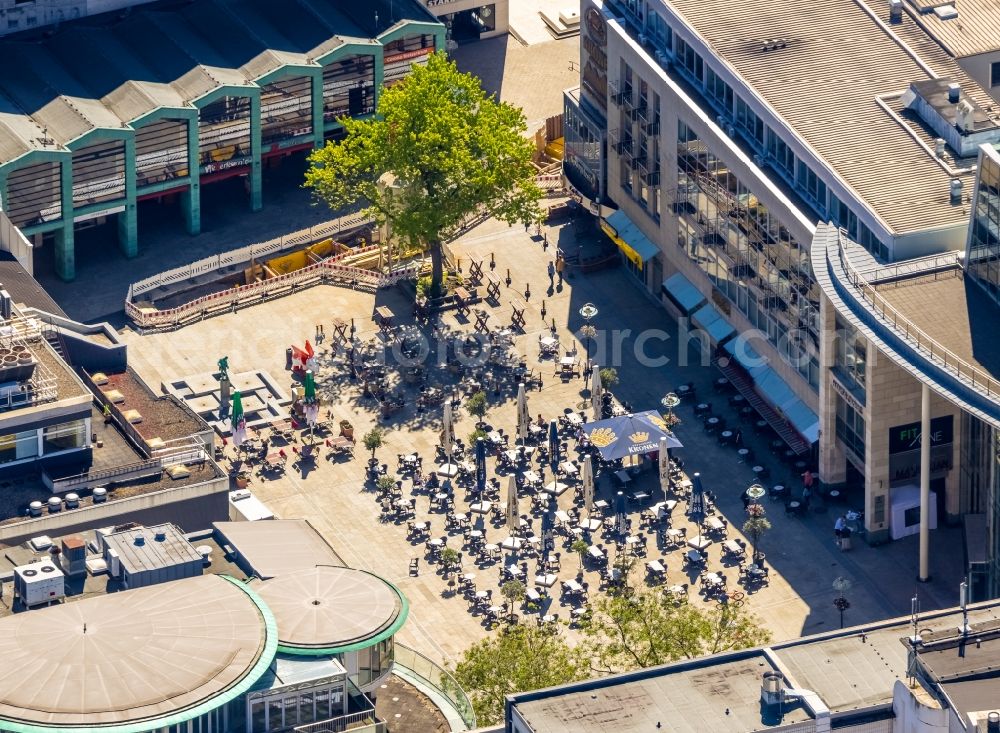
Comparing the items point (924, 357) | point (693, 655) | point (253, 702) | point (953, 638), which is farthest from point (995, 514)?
point (253, 702)

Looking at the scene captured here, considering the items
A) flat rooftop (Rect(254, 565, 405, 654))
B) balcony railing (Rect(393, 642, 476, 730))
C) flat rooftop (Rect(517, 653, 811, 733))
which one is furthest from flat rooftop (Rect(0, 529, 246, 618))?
flat rooftop (Rect(517, 653, 811, 733))

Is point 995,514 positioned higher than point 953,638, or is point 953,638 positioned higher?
point 953,638

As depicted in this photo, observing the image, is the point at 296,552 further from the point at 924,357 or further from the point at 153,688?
the point at 924,357

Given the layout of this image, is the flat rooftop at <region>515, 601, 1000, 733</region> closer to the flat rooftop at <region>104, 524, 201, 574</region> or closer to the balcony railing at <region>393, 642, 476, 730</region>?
the balcony railing at <region>393, 642, 476, 730</region>

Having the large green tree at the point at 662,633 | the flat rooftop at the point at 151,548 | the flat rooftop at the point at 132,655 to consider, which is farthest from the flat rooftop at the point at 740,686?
the flat rooftop at the point at 151,548

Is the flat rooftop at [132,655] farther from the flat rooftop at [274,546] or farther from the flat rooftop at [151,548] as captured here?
the flat rooftop at [274,546]

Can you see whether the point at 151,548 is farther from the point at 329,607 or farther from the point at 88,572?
the point at 329,607
